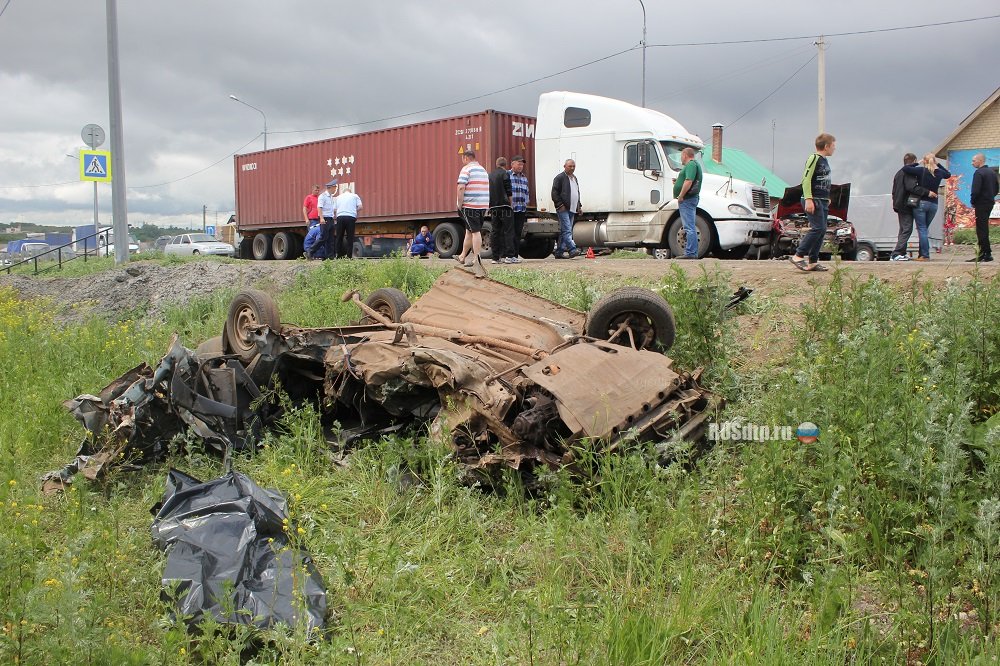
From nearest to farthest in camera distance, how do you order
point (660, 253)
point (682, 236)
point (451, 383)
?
point (451, 383) < point (682, 236) < point (660, 253)

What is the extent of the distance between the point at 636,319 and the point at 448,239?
38.6 feet

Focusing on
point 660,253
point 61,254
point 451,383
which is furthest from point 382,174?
point 451,383

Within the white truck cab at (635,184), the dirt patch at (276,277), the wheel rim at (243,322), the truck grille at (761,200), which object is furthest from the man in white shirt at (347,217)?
the truck grille at (761,200)

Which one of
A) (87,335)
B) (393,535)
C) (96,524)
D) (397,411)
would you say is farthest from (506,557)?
(87,335)

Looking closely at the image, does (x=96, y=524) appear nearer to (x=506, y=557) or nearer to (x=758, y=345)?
(x=506, y=557)

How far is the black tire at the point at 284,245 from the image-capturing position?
71.4 feet

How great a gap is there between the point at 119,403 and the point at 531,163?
40.0ft

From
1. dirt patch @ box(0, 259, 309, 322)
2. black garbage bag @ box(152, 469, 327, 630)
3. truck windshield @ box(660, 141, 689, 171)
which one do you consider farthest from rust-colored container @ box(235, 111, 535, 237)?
black garbage bag @ box(152, 469, 327, 630)

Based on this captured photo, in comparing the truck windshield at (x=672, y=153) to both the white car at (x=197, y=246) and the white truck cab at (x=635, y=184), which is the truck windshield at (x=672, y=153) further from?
the white car at (x=197, y=246)

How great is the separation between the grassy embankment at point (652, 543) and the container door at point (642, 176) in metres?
8.78

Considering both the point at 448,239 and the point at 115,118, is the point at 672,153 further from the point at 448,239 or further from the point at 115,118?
the point at 115,118

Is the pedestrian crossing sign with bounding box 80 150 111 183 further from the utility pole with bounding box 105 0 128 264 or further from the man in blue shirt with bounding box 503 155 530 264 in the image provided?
the man in blue shirt with bounding box 503 155 530 264

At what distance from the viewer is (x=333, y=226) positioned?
15.4m

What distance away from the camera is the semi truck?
44.4 feet
